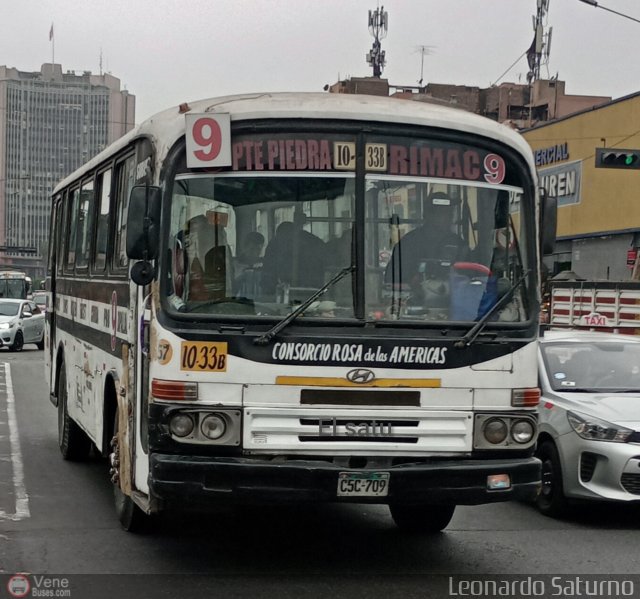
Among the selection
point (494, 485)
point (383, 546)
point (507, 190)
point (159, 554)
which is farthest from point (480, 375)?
point (159, 554)

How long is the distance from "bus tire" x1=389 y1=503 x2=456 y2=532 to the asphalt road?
9 centimetres

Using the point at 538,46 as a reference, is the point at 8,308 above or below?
below

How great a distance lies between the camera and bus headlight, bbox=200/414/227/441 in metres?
6.65

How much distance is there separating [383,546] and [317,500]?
1.64 m

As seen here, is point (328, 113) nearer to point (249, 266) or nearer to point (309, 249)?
point (309, 249)

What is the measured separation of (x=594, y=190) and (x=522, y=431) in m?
34.6

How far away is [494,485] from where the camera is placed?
689cm

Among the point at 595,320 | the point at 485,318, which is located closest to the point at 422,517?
the point at 485,318

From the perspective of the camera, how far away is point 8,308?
33.8m

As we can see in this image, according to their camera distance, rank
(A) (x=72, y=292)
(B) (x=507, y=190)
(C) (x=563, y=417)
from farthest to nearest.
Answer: (A) (x=72, y=292) → (C) (x=563, y=417) → (B) (x=507, y=190)

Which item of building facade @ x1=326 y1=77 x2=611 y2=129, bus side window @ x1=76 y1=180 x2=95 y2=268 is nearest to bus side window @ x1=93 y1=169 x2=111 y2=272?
bus side window @ x1=76 y1=180 x2=95 y2=268

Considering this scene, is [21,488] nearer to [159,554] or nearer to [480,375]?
[159,554]

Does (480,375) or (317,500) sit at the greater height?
(480,375)

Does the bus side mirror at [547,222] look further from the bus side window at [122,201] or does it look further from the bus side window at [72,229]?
the bus side window at [72,229]
